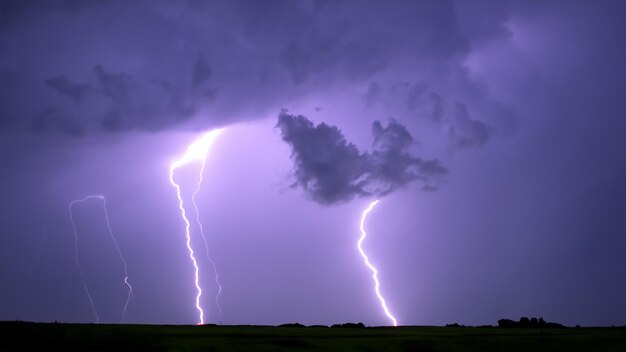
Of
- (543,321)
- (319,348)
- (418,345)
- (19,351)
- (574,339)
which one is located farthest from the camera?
(543,321)

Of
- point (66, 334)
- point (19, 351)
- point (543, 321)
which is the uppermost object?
point (543, 321)

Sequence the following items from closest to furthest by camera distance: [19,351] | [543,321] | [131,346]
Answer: [19,351], [131,346], [543,321]

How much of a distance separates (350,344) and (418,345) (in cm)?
497

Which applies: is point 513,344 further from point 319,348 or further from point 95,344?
point 95,344

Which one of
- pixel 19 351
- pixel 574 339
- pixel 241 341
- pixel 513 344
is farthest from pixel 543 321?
pixel 19 351

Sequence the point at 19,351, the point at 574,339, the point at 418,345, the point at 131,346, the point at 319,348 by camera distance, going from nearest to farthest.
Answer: the point at 19,351 → the point at 131,346 → the point at 319,348 → the point at 418,345 → the point at 574,339

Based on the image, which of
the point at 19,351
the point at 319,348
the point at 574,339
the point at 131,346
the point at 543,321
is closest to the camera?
the point at 19,351

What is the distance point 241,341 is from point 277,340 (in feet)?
10.00

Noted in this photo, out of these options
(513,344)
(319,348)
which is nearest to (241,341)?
(319,348)

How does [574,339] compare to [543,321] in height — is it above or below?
below

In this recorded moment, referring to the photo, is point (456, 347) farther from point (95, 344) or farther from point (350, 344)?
point (95, 344)

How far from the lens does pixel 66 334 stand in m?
36.1

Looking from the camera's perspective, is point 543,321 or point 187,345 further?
point 543,321

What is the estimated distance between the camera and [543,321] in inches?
3140
